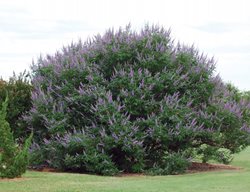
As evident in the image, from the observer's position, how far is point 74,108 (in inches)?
792

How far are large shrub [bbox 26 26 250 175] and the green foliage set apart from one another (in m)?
3.06

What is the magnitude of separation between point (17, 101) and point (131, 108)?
5.13 meters

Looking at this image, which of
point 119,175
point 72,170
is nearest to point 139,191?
point 119,175

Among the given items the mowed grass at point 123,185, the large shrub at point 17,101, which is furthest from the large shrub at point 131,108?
the mowed grass at point 123,185

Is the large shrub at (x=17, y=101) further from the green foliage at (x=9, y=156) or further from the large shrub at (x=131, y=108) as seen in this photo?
the green foliage at (x=9, y=156)

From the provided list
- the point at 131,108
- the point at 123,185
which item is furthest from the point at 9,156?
the point at 131,108

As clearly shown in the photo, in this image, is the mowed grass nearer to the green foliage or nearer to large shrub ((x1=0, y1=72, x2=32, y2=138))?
the green foliage

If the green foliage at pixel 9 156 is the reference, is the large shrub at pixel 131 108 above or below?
above

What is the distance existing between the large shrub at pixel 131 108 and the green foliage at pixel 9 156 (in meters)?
3.06

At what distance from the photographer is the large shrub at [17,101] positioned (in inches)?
856

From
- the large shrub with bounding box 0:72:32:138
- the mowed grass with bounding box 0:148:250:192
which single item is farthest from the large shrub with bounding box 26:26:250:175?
the mowed grass with bounding box 0:148:250:192

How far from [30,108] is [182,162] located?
6672 mm

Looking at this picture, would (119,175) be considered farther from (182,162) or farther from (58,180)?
(58,180)

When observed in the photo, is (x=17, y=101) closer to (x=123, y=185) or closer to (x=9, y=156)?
(x=9, y=156)
